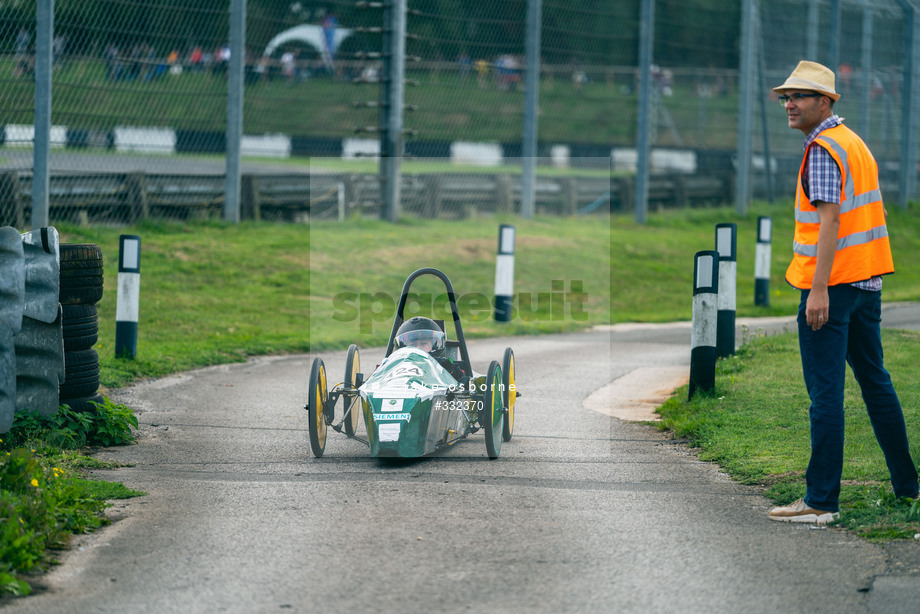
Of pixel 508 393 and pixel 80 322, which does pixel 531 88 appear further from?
pixel 80 322

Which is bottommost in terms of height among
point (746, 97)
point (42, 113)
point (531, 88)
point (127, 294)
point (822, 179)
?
point (127, 294)

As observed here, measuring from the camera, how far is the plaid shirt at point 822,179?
5219 mm

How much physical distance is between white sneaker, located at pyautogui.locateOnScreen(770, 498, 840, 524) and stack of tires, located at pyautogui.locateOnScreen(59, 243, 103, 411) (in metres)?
4.09

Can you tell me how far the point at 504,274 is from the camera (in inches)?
511

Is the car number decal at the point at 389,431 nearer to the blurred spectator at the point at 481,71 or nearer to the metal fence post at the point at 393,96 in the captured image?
the metal fence post at the point at 393,96

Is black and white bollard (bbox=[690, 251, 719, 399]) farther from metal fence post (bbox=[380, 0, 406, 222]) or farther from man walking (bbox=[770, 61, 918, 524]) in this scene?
metal fence post (bbox=[380, 0, 406, 222])

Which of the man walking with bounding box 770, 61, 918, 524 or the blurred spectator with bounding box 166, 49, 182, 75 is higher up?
the blurred spectator with bounding box 166, 49, 182, 75

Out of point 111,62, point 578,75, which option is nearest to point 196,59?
point 111,62

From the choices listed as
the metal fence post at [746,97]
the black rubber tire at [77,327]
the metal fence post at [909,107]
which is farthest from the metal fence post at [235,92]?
the metal fence post at [909,107]

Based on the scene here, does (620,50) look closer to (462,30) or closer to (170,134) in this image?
(462,30)

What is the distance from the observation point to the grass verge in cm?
536

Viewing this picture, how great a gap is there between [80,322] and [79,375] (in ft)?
1.27

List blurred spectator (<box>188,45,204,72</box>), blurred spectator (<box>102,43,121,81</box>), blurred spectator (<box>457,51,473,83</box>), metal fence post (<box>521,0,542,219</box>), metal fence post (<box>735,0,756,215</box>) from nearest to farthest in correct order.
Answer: blurred spectator (<box>102,43,121,81</box>), blurred spectator (<box>188,45,204,72</box>), metal fence post (<box>521,0,542,219</box>), blurred spectator (<box>457,51,473,83</box>), metal fence post (<box>735,0,756,215</box>)

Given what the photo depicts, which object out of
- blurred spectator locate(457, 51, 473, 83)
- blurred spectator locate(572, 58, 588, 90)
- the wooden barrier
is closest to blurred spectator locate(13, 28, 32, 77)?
the wooden barrier
